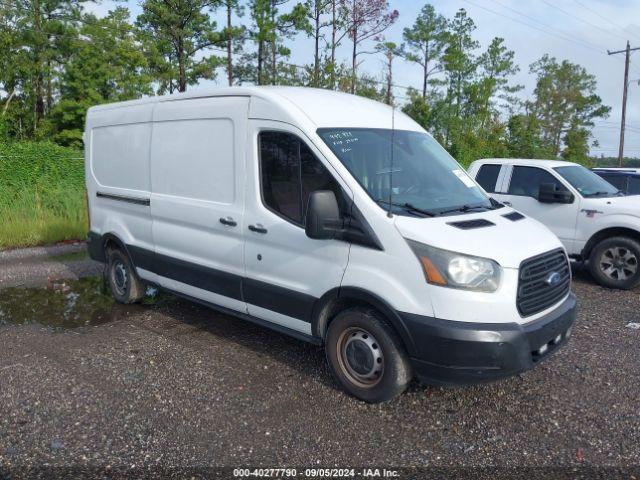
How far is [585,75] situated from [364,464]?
56.8 meters

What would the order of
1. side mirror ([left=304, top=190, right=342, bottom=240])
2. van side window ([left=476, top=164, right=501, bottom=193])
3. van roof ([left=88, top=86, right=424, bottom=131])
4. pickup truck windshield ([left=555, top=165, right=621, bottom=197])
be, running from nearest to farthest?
side mirror ([left=304, top=190, right=342, bottom=240]) → van roof ([left=88, top=86, right=424, bottom=131]) → pickup truck windshield ([left=555, top=165, right=621, bottom=197]) → van side window ([left=476, top=164, right=501, bottom=193])

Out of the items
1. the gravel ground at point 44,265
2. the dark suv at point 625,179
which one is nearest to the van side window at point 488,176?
the dark suv at point 625,179

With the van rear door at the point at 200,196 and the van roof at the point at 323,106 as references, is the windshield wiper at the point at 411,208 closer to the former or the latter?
the van roof at the point at 323,106

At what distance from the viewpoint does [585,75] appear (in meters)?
51.2

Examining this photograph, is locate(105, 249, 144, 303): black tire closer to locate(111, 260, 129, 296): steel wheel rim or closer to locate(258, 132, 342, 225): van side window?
locate(111, 260, 129, 296): steel wheel rim

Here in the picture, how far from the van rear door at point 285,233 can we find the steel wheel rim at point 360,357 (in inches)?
14.5

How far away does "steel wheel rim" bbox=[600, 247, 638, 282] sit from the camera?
7340 millimetres

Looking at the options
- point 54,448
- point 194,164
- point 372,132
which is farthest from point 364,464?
point 194,164

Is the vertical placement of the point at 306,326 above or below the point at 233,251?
below

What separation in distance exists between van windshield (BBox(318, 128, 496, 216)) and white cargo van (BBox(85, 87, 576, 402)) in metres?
0.01

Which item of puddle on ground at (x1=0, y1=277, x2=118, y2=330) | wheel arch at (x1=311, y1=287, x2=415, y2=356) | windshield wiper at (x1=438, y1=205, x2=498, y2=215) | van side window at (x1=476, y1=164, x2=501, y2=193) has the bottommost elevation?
puddle on ground at (x1=0, y1=277, x2=118, y2=330)

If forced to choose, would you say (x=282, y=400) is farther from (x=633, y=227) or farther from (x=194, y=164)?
(x=633, y=227)

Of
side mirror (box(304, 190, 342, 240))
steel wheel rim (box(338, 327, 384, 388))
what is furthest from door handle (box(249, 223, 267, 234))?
steel wheel rim (box(338, 327, 384, 388))

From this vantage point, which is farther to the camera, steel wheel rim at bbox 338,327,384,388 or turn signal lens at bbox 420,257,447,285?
steel wheel rim at bbox 338,327,384,388
